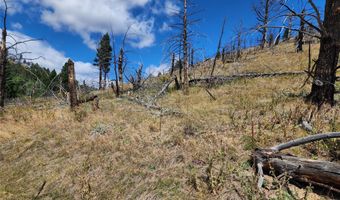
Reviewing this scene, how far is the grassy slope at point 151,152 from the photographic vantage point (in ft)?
15.1

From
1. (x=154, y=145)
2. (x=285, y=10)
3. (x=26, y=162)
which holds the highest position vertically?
(x=285, y=10)

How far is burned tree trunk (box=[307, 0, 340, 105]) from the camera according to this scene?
24.3 ft

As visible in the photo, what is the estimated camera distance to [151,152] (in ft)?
19.4

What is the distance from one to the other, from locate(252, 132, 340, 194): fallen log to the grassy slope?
0.79ft

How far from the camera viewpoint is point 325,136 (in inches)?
180

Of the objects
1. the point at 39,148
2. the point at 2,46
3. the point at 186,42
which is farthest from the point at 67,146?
the point at 186,42

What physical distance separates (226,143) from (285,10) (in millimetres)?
4396

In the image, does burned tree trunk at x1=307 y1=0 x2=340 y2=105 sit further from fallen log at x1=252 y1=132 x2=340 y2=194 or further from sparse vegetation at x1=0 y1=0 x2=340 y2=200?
fallen log at x1=252 y1=132 x2=340 y2=194

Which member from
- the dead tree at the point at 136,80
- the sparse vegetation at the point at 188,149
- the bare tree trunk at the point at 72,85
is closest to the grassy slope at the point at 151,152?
the sparse vegetation at the point at 188,149

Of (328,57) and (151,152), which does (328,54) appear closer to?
(328,57)

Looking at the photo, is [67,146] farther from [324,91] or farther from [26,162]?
[324,91]

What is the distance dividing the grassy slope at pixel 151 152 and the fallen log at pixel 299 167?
24 centimetres

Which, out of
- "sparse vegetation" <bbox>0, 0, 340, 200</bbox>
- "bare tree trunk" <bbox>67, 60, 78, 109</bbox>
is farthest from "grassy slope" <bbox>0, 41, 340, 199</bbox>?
"bare tree trunk" <bbox>67, 60, 78, 109</bbox>

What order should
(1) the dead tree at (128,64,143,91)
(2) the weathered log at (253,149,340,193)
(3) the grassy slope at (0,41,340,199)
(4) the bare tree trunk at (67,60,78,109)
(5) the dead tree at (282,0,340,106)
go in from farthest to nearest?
(1) the dead tree at (128,64,143,91), (4) the bare tree trunk at (67,60,78,109), (5) the dead tree at (282,0,340,106), (3) the grassy slope at (0,41,340,199), (2) the weathered log at (253,149,340,193)
